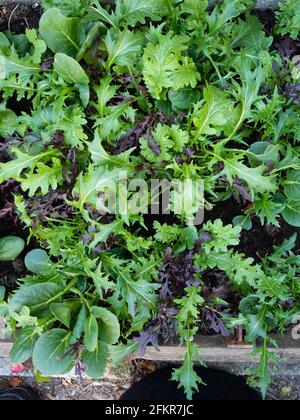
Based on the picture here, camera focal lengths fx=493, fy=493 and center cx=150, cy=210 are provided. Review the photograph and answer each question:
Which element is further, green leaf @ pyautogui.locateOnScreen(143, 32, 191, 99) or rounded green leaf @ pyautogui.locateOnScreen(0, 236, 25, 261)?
rounded green leaf @ pyautogui.locateOnScreen(0, 236, 25, 261)

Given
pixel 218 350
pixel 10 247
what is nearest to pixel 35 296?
pixel 10 247

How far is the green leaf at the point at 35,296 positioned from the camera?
164 centimetres

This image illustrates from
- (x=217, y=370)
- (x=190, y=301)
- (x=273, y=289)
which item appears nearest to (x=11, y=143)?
(x=190, y=301)

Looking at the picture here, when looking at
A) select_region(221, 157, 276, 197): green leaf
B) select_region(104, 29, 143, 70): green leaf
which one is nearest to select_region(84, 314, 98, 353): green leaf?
select_region(221, 157, 276, 197): green leaf

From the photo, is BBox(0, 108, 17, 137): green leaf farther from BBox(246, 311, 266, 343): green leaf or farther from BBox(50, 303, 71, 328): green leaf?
BBox(246, 311, 266, 343): green leaf

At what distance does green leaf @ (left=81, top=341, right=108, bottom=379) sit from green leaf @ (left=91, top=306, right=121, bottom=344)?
1.2 inches

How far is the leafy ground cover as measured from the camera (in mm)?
1582

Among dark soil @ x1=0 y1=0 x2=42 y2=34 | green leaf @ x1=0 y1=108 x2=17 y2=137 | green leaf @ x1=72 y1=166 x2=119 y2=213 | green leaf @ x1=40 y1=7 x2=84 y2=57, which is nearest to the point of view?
green leaf @ x1=72 y1=166 x2=119 y2=213

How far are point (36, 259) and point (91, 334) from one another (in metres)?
0.39

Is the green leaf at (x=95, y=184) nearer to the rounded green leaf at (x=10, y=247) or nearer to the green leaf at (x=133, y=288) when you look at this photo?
the green leaf at (x=133, y=288)

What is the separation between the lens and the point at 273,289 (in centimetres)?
160

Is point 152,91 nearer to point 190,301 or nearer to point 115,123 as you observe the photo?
point 115,123

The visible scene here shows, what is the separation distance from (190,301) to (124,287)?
8.6 inches

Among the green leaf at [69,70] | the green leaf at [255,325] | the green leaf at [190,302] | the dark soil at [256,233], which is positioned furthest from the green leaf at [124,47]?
the green leaf at [255,325]
